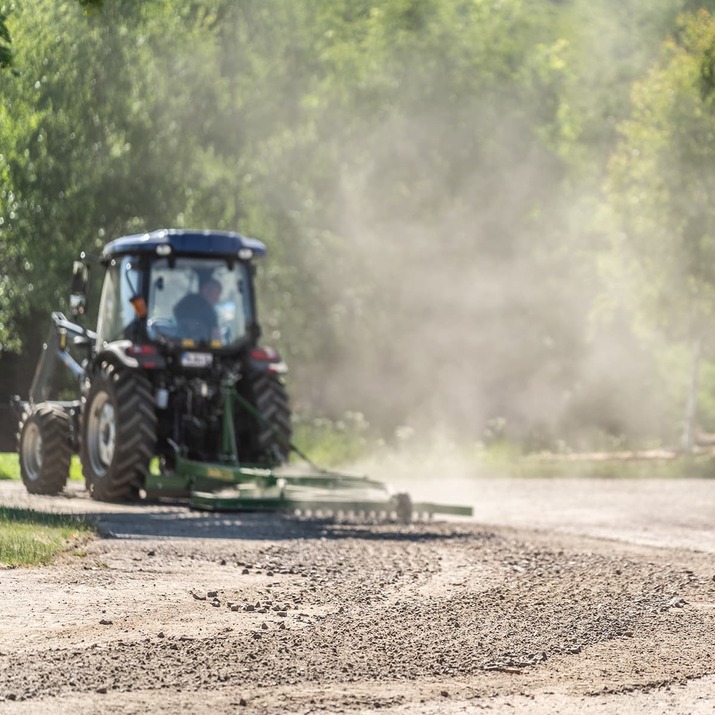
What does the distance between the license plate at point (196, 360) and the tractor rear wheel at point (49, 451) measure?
1.97m

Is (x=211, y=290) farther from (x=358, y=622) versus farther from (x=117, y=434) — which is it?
(x=358, y=622)

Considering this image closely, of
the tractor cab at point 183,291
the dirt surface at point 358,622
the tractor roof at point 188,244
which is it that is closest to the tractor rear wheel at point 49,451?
the tractor cab at point 183,291

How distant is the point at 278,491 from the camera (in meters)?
16.0

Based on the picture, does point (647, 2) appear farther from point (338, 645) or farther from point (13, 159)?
point (338, 645)

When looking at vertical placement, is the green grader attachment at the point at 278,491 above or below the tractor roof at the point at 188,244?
below

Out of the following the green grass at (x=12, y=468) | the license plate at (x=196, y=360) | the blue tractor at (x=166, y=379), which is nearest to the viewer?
the blue tractor at (x=166, y=379)

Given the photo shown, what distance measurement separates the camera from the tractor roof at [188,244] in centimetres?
1872

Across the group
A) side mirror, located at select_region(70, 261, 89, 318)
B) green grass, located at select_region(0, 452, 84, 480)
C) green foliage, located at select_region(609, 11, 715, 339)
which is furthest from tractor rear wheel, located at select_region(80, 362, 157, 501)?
green foliage, located at select_region(609, 11, 715, 339)


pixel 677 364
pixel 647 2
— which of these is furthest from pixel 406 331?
pixel 647 2

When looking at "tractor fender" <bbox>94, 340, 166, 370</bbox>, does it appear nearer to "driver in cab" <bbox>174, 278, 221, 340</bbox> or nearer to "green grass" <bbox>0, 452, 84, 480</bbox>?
"driver in cab" <bbox>174, 278, 221, 340</bbox>

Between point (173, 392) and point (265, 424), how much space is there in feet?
3.60

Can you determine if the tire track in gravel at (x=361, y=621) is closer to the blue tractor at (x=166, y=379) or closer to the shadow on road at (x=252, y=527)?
the shadow on road at (x=252, y=527)

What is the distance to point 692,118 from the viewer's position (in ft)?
112

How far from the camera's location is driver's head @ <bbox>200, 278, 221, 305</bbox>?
19031 mm
